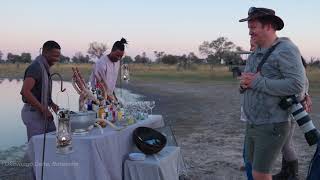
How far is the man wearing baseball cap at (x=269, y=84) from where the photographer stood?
3.11 m

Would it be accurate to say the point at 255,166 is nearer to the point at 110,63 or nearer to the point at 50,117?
the point at 50,117

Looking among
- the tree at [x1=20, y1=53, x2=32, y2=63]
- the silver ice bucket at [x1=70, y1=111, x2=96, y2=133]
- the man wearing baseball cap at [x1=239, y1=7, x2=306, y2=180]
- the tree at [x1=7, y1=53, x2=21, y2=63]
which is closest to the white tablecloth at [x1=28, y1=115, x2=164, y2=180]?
the silver ice bucket at [x1=70, y1=111, x2=96, y2=133]

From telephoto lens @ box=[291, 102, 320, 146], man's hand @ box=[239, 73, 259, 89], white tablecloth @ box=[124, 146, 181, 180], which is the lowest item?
white tablecloth @ box=[124, 146, 181, 180]

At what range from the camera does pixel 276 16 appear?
3221 mm

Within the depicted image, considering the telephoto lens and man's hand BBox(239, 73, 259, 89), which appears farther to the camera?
man's hand BBox(239, 73, 259, 89)

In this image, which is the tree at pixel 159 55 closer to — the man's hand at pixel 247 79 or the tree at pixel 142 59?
the tree at pixel 142 59

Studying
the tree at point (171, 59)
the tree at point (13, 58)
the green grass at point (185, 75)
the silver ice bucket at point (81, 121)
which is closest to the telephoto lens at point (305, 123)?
the silver ice bucket at point (81, 121)

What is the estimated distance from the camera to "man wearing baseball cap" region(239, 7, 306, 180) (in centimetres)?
311

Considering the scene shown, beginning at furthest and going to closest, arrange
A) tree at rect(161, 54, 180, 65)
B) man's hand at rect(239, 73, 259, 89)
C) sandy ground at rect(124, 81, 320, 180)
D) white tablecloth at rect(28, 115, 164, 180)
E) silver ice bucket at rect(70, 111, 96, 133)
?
tree at rect(161, 54, 180, 65) → sandy ground at rect(124, 81, 320, 180) → silver ice bucket at rect(70, 111, 96, 133) → white tablecloth at rect(28, 115, 164, 180) → man's hand at rect(239, 73, 259, 89)

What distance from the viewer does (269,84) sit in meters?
3.12

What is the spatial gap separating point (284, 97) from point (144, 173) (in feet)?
6.64

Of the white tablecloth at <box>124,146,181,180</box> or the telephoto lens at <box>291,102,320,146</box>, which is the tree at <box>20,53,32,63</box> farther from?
the telephoto lens at <box>291,102,320,146</box>

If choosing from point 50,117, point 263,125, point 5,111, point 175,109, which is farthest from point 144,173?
point 5,111

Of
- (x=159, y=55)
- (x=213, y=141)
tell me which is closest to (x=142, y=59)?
(x=159, y=55)
